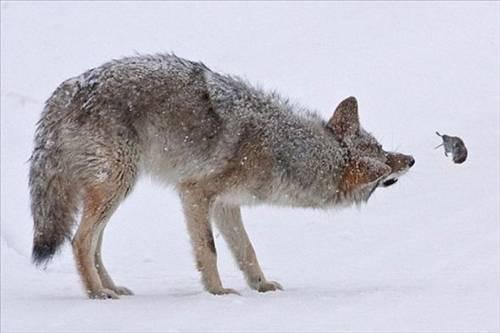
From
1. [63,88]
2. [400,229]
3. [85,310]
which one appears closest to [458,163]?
[400,229]

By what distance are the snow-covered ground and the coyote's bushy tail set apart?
1.37ft

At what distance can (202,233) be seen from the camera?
7.22 m

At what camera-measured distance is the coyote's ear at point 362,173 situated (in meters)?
7.69

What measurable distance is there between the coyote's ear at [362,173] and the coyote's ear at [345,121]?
0.24 metres

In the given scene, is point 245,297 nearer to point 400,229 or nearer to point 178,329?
point 178,329

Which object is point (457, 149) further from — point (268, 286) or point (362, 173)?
point (268, 286)

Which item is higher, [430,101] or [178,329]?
[430,101]

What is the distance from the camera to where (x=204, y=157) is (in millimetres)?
7465

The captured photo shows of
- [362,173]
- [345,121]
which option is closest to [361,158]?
[362,173]

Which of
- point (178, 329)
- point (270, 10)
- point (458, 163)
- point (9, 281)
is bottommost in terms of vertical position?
point (9, 281)

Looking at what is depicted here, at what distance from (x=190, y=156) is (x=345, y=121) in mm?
1218

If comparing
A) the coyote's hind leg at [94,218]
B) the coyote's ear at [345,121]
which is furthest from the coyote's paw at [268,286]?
the coyote's ear at [345,121]

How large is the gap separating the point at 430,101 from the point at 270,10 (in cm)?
467

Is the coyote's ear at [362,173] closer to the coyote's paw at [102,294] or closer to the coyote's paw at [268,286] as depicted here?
the coyote's paw at [268,286]
